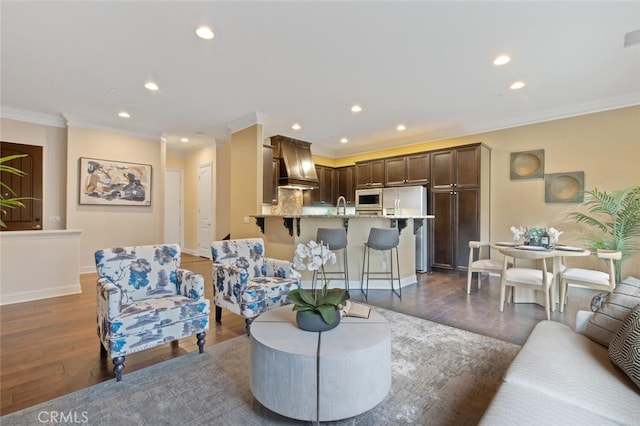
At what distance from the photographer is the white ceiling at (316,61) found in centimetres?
246

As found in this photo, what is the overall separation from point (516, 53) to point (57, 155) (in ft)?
23.2

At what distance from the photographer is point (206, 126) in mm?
5738

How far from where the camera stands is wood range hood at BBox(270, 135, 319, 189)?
607 cm

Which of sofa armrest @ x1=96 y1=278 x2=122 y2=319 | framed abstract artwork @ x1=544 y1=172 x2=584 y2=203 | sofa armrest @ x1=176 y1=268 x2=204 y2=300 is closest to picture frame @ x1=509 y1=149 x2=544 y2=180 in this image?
framed abstract artwork @ x1=544 y1=172 x2=584 y2=203

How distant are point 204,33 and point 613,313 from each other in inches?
143

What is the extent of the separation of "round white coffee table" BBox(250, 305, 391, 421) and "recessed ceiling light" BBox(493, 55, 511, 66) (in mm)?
3141

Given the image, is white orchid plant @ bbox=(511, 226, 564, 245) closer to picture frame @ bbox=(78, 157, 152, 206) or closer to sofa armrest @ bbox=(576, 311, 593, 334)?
sofa armrest @ bbox=(576, 311, 593, 334)

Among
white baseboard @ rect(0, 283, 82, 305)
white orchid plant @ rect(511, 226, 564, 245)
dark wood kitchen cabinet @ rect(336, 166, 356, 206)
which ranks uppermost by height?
dark wood kitchen cabinet @ rect(336, 166, 356, 206)

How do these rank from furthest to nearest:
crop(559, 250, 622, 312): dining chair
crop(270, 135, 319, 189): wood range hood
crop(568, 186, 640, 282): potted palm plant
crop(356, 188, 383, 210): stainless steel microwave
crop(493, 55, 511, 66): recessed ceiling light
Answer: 1. crop(356, 188, 383, 210): stainless steel microwave
2. crop(270, 135, 319, 189): wood range hood
3. crop(568, 186, 640, 282): potted palm plant
4. crop(559, 250, 622, 312): dining chair
5. crop(493, 55, 511, 66): recessed ceiling light

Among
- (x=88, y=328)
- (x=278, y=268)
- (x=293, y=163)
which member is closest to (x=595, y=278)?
(x=278, y=268)

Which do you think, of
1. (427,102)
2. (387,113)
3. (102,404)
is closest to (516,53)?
(427,102)

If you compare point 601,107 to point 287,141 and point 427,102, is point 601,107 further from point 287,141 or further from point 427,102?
point 287,141

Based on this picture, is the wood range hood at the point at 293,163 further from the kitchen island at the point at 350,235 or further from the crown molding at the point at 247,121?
the kitchen island at the point at 350,235

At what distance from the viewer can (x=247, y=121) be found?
17.0 feet
